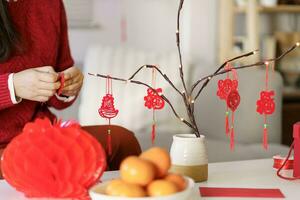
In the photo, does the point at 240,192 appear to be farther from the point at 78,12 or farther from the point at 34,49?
the point at 78,12

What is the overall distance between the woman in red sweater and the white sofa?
0.64 metres

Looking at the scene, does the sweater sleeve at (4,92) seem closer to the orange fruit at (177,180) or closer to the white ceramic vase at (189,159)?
Answer: the white ceramic vase at (189,159)

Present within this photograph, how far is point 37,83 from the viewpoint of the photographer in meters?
1.29


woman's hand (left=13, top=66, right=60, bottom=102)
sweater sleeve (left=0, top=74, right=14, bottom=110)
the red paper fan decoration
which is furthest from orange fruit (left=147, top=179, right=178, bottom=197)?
Answer: sweater sleeve (left=0, top=74, right=14, bottom=110)

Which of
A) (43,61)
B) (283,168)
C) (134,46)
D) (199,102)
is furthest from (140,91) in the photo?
(283,168)

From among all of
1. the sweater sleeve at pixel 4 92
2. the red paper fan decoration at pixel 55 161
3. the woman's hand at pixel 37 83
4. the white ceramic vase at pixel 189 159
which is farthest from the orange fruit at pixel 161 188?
the sweater sleeve at pixel 4 92

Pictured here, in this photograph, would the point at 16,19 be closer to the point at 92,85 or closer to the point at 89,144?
the point at 89,144

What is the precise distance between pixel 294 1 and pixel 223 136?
114cm

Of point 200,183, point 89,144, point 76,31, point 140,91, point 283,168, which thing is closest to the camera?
point 89,144

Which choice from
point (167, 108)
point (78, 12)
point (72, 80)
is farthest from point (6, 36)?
point (78, 12)

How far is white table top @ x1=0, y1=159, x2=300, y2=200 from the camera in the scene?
110 cm

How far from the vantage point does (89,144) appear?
963mm

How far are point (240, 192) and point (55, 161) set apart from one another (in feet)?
1.21

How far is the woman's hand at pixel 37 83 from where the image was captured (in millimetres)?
1271
